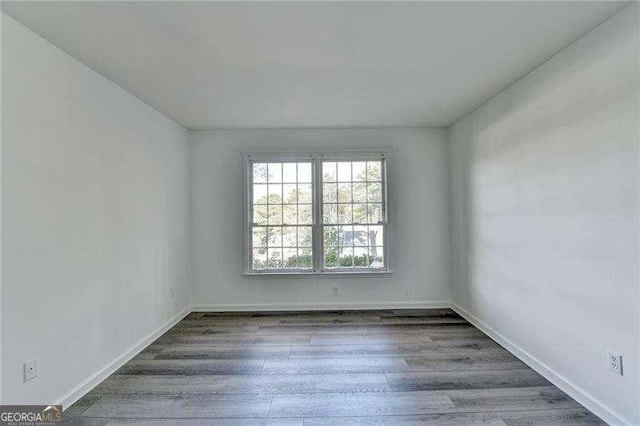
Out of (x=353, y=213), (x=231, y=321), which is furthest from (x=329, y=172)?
(x=231, y=321)

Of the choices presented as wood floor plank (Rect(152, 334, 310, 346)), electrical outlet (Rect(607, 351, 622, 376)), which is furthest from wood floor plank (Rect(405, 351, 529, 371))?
wood floor plank (Rect(152, 334, 310, 346))

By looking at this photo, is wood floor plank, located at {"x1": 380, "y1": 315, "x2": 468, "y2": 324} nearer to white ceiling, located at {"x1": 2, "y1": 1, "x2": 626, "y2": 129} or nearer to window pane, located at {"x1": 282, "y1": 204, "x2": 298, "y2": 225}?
window pane, located at {"x1": 282, "y1": 204, "x2": 298, "y2": 225}

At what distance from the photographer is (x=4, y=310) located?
1.83 metres

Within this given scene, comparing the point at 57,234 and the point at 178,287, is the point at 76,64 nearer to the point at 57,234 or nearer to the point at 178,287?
the point at 57,234

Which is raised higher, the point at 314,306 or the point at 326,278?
the point at 326,278

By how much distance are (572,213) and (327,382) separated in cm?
215

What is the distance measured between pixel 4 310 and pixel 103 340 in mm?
955

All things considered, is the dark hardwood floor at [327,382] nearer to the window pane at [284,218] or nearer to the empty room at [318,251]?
the empty room at [318,251]

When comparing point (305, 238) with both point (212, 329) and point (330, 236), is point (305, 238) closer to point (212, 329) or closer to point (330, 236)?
point (330, 236)

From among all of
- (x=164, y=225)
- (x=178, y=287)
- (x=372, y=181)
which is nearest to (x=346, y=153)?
(x=372, y=181)

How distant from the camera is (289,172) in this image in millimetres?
4438

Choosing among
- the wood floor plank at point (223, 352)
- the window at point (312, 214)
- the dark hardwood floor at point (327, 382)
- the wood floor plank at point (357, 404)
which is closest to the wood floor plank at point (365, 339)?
the dark hardwood floor at point (327, 382)

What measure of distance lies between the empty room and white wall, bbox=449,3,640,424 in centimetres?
2

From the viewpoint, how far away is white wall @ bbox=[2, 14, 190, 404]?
191 centimetres
